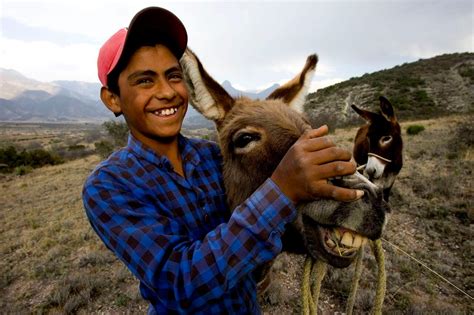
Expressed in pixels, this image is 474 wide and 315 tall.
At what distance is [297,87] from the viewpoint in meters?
2.60

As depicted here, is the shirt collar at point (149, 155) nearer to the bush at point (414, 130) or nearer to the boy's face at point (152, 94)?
the boy's face at point (152, 94)

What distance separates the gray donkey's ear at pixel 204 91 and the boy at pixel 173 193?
0.15m

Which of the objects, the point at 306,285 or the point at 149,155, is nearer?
the point at 306,285

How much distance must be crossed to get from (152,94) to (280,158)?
0.86 metres

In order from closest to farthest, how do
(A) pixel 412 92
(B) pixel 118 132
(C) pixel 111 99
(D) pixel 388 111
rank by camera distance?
(C) pixel 111 99, (D) pixel 388 111, (B) pixel 118 132, (A) pixel 412 92

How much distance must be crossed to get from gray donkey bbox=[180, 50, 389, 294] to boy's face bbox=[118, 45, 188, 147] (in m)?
0.27

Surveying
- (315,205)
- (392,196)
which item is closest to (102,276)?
(315,205)

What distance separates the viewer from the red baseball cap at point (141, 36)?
1.46 m

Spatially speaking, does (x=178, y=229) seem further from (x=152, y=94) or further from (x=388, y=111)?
(x=388, y=111)

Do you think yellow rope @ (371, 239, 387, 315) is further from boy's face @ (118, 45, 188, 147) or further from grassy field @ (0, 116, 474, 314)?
grassy field @ (0, 116, 474, 314)

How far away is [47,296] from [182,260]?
5770mm

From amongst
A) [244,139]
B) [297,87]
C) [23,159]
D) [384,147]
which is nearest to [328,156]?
[244,139]

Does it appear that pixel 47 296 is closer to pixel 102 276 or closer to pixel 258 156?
pixel 102 276

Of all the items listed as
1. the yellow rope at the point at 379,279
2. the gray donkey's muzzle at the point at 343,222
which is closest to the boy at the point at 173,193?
the gray donkey's muzzle at the point at 343,222
